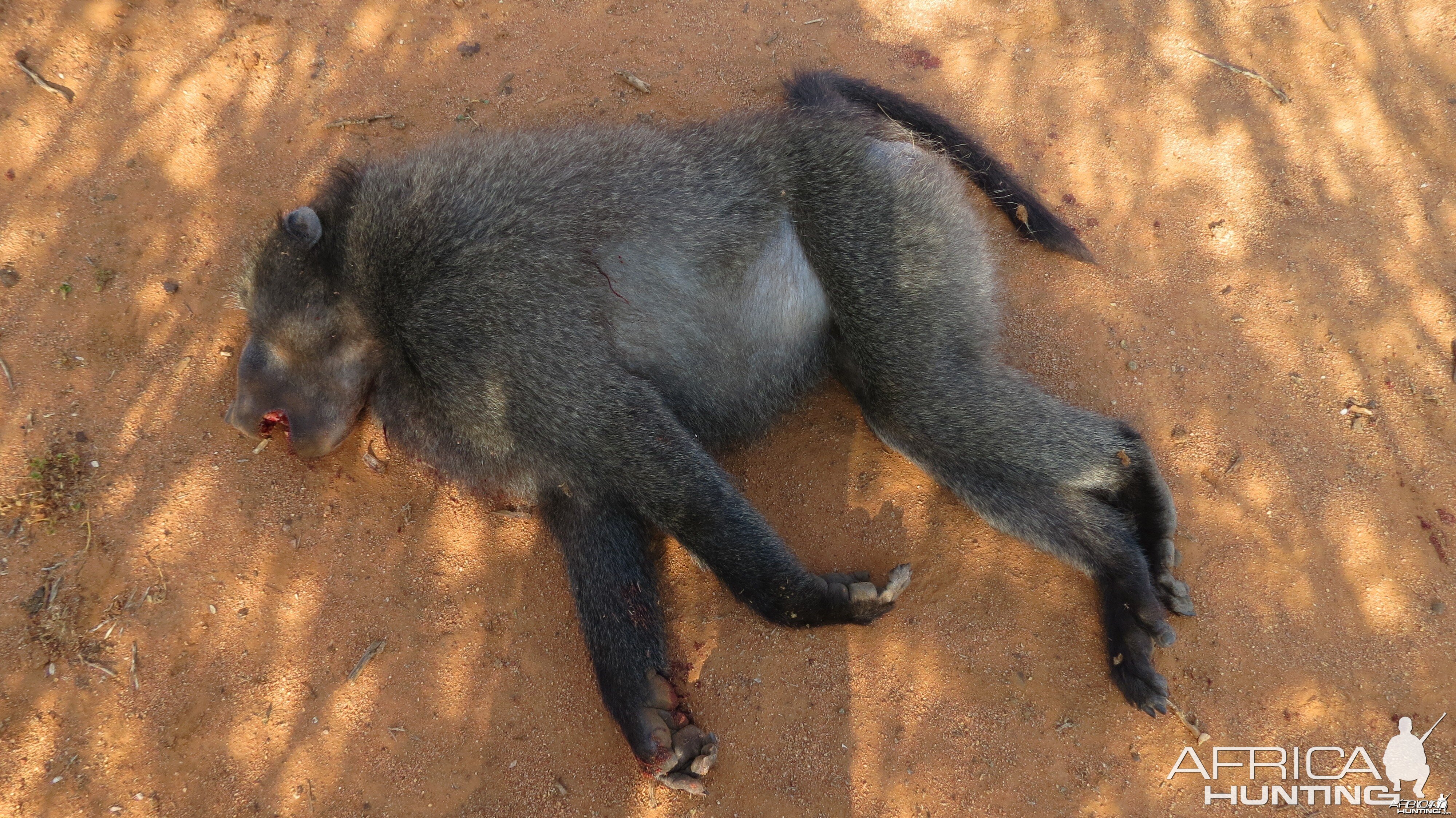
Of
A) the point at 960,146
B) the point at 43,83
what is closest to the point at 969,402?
the point at 960,146

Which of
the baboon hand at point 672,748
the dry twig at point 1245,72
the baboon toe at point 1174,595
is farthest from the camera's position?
the dry twig at point 1245,72

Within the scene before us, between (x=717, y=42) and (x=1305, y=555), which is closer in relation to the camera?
(x=1305, y=555)

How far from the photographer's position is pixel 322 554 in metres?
3.31

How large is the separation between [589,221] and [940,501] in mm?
2072

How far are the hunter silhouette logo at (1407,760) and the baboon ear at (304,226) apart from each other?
488 cm

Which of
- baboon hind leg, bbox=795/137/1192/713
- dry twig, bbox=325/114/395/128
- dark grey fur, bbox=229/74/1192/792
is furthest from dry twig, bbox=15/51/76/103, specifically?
baboon hind leg, bbox=795/137/1192/713

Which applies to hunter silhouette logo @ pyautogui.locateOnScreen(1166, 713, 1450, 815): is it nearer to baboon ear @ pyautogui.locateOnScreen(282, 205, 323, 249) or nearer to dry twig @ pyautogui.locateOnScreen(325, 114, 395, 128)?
baboon ear @ pyautogui.locateOnScreen(282, 205, 323, 249)

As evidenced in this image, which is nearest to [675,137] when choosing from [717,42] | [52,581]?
[717,42]

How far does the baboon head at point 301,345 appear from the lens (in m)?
3.03

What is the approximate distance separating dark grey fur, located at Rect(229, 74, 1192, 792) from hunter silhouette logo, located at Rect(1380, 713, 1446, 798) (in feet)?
3.13

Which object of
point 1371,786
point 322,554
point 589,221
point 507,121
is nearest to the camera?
point 1371,786

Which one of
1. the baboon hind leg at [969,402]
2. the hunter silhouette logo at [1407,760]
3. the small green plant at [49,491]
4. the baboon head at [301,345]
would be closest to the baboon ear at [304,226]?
the baboon head at [301,345]

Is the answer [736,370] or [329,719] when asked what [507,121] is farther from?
[329,719]

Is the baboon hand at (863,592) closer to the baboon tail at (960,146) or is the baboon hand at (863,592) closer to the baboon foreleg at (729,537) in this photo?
the baboon foreleg at (729,537)
